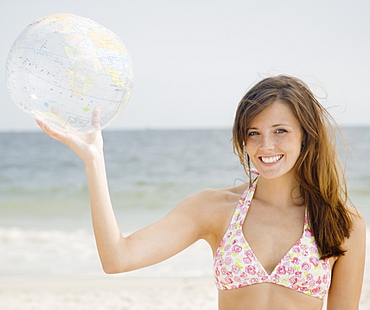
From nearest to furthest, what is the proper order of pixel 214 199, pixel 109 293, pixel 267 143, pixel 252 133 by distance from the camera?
pixel 267 143, pixel 252 133, pixel 214 199, pixel 109 293

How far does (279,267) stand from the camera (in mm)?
2537

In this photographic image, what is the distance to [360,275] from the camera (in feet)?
8.71

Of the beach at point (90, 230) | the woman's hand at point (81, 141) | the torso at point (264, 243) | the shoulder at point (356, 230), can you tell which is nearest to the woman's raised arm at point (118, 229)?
the woman's hand at point (81, 141)

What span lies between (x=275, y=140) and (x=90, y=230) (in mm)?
6413

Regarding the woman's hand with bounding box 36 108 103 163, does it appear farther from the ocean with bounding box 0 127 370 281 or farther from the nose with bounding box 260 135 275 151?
the ocean with bounding box 0 127 370 281

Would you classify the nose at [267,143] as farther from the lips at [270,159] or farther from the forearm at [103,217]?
the forearm at [103,217]

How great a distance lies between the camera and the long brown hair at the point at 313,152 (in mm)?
2564

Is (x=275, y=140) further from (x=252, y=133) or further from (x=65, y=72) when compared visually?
(x=65, y=72)

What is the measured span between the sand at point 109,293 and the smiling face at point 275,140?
9.73 feet

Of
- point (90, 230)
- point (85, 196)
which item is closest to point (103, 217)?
point (90, 230)

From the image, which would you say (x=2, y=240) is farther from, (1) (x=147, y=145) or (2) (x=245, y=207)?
(1) (x=147, y=145)

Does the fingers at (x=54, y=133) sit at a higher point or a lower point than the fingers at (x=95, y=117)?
lower

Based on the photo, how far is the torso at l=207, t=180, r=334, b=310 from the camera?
2.55m

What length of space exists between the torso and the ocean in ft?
1.71
